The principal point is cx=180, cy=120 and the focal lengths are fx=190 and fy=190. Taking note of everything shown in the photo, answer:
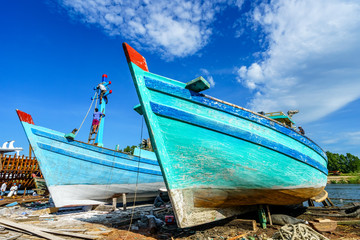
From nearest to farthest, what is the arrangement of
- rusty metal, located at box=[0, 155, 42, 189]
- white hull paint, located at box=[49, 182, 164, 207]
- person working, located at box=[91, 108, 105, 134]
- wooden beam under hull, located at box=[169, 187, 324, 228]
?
wooden beam under hull, located at box=[169, 187, 324, 228] < white hull paint, located at box=[49, 182, 164, 207] < person working, located at box=[91, 108, 105, 134] < rusty metal, located at box=[0, 155, 42, 189]

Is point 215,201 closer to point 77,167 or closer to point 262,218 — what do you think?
point 262,218

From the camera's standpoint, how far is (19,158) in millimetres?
18828

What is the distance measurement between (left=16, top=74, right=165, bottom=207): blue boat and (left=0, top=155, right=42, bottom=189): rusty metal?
41.8 ft

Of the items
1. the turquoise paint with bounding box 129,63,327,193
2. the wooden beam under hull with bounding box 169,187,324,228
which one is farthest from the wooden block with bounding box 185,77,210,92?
the wooden beam under hull with bounding box 169,187,324,228

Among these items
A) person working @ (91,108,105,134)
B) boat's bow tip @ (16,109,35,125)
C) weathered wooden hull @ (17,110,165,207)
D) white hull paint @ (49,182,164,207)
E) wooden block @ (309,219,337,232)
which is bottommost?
wooden block @ (309,219,337,232)

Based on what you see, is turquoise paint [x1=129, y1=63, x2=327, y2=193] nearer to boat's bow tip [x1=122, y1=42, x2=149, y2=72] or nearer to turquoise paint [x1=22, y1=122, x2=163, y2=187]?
boat's bow tip [x1=122, y1=42, x2=149, y2=72]

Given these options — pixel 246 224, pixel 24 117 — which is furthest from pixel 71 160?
pixel 246 224

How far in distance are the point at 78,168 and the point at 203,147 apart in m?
7.25

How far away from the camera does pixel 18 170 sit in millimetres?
18172

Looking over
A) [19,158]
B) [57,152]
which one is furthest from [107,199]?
[19,158]

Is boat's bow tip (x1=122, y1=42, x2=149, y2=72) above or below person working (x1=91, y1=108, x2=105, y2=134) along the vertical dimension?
below

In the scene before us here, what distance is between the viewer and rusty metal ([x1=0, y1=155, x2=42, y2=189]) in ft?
56.7

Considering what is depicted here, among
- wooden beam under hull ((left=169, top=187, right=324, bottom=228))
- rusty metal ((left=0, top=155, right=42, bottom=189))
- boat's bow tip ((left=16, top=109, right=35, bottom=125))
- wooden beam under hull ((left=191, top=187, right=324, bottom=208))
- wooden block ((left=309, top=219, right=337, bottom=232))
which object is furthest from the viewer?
rusty metal ((left=0, top=155, right=42, bottom=189))

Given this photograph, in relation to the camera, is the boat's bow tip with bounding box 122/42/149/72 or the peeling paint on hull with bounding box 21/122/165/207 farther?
the peeling paint on hull with bounding box 21/122/165/207
